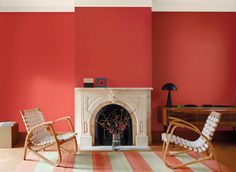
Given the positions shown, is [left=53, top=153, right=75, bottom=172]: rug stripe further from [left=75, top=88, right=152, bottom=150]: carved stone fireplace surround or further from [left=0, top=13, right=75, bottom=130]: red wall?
[left=0, top=13, right=75, bottom=130]: red wall

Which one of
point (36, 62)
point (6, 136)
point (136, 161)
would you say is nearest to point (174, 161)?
point (136, 161)

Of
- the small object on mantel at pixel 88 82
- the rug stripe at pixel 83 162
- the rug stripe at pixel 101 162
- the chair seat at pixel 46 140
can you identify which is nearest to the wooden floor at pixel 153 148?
the chair seat at pixel 46 140

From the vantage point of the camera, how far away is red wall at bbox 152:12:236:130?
22.0ft

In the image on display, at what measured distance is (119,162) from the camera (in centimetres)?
475

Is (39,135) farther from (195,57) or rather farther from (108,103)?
(195,57)

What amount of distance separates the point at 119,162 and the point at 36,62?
306cm

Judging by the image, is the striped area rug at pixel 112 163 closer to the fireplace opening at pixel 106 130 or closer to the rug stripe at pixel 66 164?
the rug stripe at pixel 66 164

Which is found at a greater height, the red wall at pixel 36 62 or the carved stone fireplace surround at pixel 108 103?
the red wall at pixel 36 62

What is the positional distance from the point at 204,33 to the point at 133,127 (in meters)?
2.54

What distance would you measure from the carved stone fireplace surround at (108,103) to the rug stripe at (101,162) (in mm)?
814

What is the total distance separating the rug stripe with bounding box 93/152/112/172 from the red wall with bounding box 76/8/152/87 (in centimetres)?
154

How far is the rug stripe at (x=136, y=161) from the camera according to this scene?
442cm

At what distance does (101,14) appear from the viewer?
6219 mm

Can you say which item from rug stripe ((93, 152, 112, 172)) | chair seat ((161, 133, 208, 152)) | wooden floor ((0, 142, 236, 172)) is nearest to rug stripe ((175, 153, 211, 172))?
chair seat ((161, 133, 208, 152))
